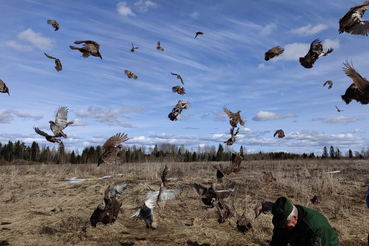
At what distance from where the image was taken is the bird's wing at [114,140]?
19.7 feet

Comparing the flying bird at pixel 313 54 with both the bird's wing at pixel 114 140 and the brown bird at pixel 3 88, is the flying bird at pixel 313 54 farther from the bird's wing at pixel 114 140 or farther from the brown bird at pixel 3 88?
the brown bird at pixel 3 88

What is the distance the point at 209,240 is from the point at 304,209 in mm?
3121

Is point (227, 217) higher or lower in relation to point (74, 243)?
higher

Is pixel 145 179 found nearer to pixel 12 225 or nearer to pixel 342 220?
pixel 12 225

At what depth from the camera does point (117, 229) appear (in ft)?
22.5

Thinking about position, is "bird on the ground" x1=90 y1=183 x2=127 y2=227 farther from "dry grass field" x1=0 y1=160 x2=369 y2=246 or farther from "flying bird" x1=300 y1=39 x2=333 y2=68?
"flying bird" x1=300 y1=39 x2=333 y2=68

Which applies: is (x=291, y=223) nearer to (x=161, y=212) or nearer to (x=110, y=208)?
(x=110, y=208)

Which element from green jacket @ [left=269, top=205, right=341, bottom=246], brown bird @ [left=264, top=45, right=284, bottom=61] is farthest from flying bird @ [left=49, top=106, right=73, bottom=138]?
green jacket @ [left=269, top=205, right=341, bottom=246]

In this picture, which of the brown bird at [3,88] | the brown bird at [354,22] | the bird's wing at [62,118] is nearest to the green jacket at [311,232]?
the brown bird at [354,22]

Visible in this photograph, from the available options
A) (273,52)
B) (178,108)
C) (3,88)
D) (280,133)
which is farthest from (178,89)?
(3,88)

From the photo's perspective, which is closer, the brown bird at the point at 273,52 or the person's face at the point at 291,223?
the person's face at the point at 291,223

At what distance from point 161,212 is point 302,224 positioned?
494 centimetres

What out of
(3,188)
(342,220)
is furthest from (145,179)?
(342,220)

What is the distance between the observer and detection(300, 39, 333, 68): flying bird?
6.20m
